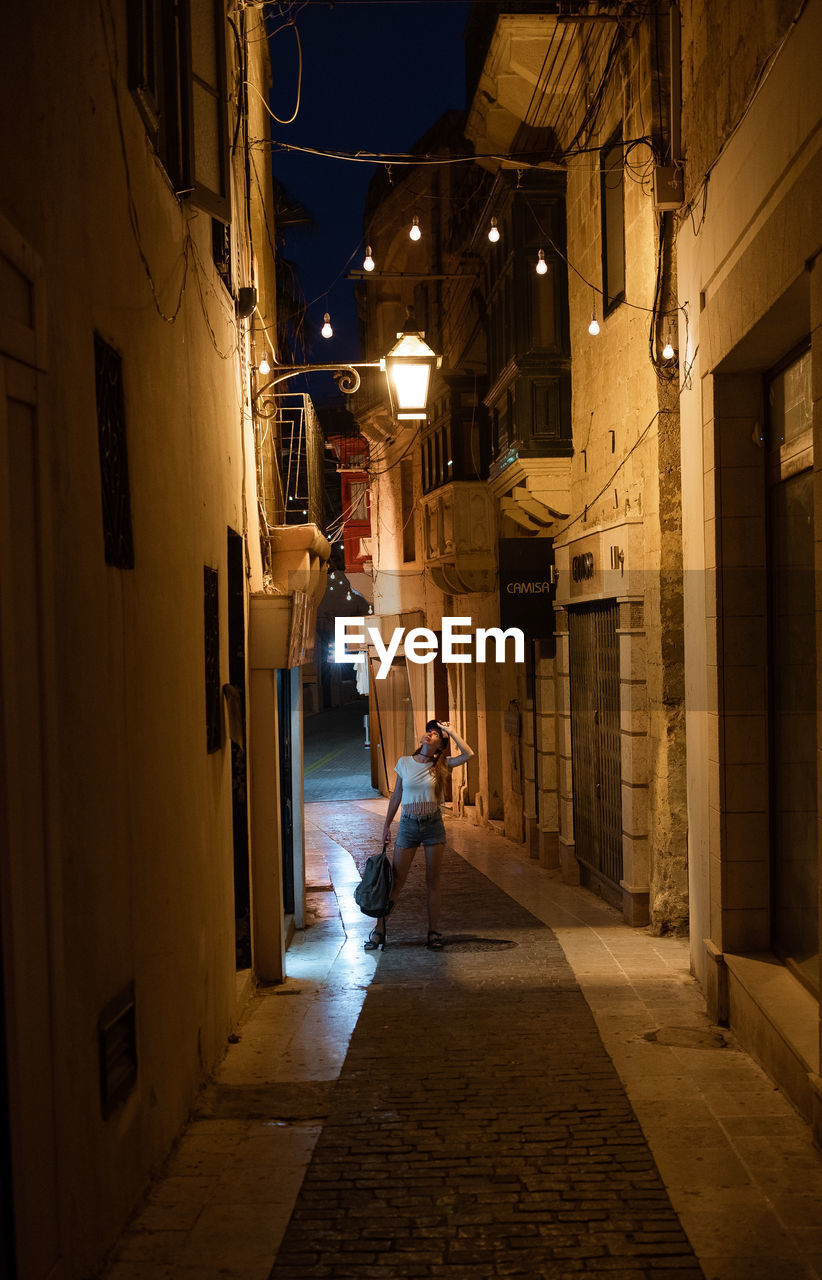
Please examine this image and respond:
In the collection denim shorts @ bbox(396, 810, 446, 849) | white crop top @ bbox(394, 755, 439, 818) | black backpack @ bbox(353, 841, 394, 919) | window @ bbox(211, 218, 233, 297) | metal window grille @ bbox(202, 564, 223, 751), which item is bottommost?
black backpack @ bbox(353, 841, 394, 919)

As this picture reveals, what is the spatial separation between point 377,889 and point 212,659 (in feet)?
11.1

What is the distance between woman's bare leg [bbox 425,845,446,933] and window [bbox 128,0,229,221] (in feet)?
18.5

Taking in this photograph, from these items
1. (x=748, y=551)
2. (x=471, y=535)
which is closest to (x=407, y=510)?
(x=471, y=535)

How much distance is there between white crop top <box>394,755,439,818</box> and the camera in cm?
985

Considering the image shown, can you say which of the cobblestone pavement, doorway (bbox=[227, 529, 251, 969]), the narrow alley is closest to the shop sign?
the narrow alley

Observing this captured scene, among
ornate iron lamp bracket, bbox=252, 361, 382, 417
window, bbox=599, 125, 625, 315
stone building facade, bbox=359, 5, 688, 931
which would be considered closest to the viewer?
ornate iron lamp bracket, bbox=252, 361, 382, 417

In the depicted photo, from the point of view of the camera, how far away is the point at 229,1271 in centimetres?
414

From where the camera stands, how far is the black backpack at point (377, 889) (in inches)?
380

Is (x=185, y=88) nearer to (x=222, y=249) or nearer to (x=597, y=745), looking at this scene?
(x=222, y=249)

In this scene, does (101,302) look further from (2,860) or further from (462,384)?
(462,384)

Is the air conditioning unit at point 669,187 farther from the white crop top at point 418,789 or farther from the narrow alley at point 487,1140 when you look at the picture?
the narrow alley at point 487,1140

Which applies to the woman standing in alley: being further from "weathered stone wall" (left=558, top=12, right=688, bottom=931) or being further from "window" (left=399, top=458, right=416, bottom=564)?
"window" (left=399, top=458, right=416, bottom=564)

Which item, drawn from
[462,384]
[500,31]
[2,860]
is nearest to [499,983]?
[2,860]

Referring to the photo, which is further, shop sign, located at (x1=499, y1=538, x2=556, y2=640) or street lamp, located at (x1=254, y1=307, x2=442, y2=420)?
shop sign, located at (x1=499, y1=538, x2=556, y2=640)
